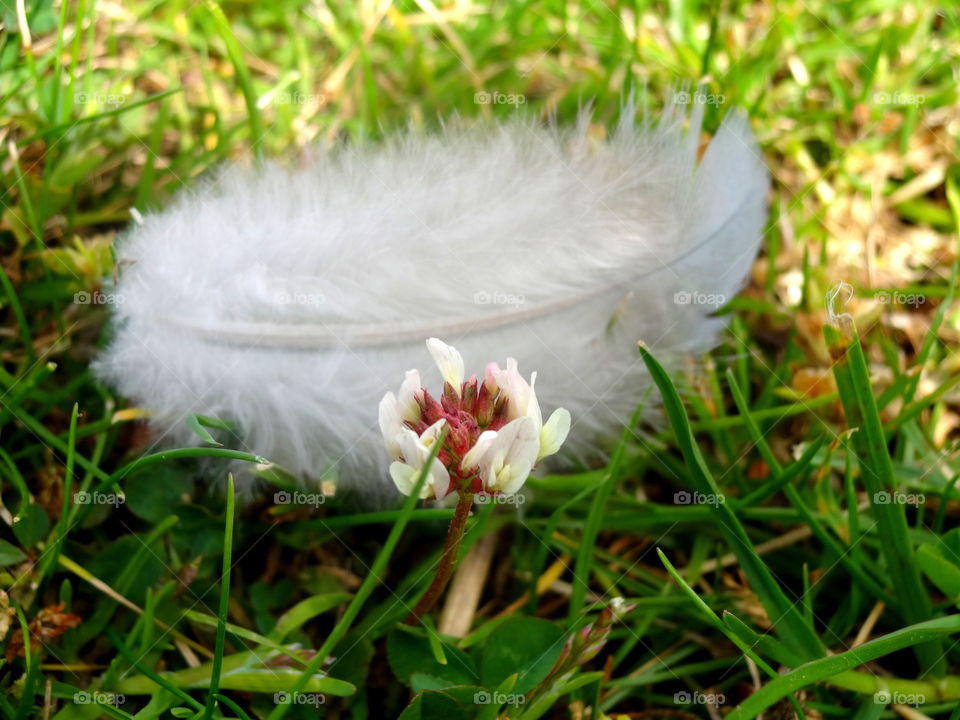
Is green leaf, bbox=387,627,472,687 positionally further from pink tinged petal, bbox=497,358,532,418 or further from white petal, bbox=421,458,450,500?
pink tinged petal, bbox=497,358,532,418

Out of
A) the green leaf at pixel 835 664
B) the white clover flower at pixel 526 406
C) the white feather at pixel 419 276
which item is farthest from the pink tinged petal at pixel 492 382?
the green leaf at pixel 835 664

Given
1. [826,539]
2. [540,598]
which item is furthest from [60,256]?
[826,539]

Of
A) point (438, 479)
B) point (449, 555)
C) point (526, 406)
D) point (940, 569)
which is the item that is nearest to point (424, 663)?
point (449, 555)

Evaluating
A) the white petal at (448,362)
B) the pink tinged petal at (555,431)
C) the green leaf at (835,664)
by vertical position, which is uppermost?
the white petal at (448,362)

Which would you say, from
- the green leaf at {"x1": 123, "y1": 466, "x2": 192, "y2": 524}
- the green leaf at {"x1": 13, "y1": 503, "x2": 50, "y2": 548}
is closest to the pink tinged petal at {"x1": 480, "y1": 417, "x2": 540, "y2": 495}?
the green leaf at {"x1": 123, "y1": 466, "x2": 192, "y2": 524}

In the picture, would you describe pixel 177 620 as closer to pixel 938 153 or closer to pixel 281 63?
pixel 281 63

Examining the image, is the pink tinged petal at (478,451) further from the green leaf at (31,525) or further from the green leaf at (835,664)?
the green leaf at (31,525)
